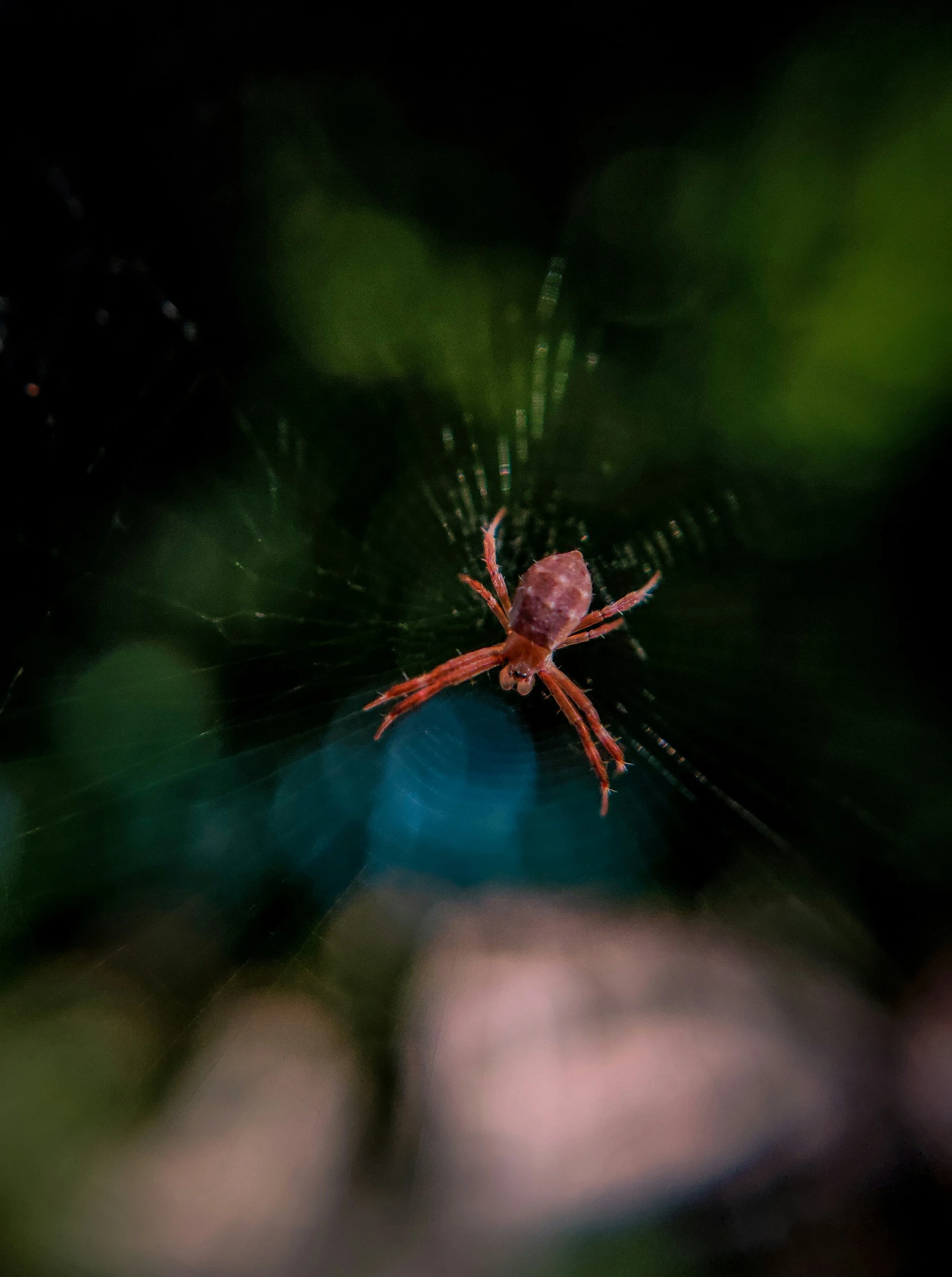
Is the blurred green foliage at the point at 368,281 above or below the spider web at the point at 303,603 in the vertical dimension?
above

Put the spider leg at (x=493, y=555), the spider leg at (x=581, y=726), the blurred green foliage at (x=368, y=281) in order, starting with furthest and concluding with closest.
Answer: the blurred green foliage at (x=368, y=281) < the spider leg at (x=581, y=726) < the spider leg at (x=493, y=555)

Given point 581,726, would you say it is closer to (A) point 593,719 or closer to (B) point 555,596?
(A) point 593,719

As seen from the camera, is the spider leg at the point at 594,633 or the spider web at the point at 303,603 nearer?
the spider leg at the point at 594,633

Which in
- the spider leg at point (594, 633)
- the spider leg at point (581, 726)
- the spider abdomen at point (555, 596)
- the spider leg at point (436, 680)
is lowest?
the spider leg at point (581, 726)

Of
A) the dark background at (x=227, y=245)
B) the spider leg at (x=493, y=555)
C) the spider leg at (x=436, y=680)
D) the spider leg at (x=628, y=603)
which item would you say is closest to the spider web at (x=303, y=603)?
the dark background at (x=227, y=245)

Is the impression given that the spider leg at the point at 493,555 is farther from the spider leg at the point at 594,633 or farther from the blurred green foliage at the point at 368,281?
the blurred green foliage at the point at 368,281

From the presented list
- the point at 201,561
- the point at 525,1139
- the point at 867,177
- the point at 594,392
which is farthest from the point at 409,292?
the point at 525,1139

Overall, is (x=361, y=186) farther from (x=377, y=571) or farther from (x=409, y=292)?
(x=377, y=571)

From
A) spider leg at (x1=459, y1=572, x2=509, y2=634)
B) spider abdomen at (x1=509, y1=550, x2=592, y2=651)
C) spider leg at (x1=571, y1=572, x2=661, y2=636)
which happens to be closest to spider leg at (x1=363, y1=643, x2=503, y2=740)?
spider leg at (x1=459, y1=572, x2=509, y2=634)
